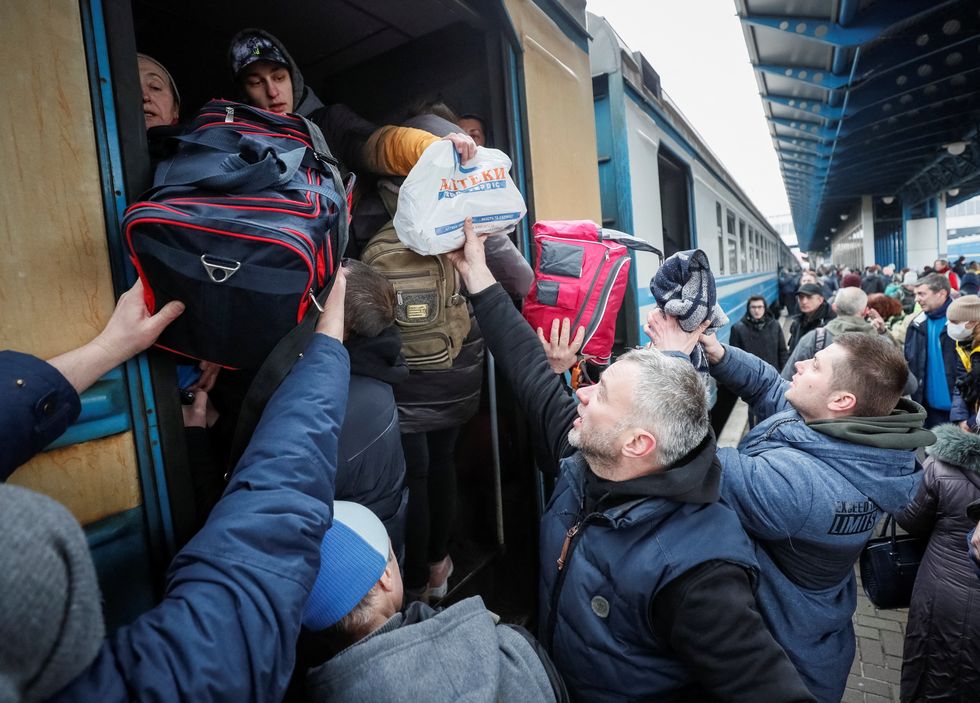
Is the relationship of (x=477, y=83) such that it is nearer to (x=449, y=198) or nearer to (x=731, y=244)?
(x=449, y=198)

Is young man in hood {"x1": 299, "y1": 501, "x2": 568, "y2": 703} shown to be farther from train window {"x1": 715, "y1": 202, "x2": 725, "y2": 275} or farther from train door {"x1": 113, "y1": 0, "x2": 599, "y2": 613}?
train window {"x1": 715, "y1": 202, "x2": 725, "y2": 275}

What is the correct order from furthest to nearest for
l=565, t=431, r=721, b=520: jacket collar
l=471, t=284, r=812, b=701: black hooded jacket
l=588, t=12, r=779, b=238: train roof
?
1. l=588, t=12, r=779, b=238: train roof
2. l=565, t=431, r=721, b=520: jacket collar
3. l=471, t=284, r=812, b=701: black hooded jacket

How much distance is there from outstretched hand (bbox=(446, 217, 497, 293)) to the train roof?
200cm

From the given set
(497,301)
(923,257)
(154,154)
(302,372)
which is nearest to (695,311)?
(497,301)

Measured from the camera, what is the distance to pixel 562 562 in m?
1.35

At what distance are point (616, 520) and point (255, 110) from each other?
1.28 metres

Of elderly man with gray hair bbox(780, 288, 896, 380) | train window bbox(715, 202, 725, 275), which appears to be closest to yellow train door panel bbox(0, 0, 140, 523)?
elderly man with gray hair bbox(780, 288, 896, 380)

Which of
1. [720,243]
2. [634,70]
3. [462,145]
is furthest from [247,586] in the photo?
[720,243]

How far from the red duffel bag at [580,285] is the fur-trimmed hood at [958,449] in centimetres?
130

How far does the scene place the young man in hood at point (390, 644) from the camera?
867 mm

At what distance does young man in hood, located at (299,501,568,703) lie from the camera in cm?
87

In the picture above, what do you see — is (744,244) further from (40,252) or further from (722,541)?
(40,252)

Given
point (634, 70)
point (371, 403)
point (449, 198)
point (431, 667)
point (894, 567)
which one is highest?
point (634, 70)

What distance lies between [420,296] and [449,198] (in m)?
0.40
